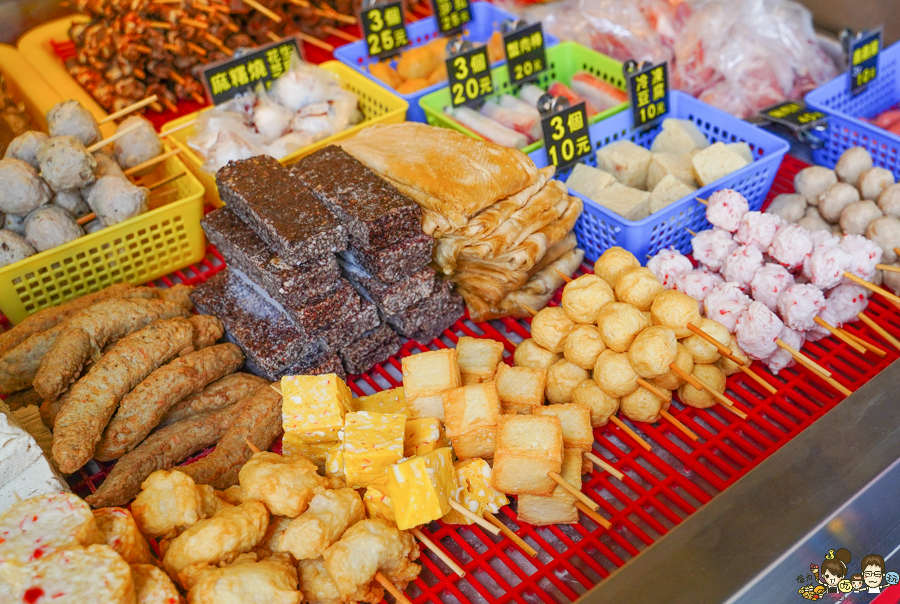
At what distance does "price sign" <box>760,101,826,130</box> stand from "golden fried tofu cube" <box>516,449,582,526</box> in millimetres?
2785

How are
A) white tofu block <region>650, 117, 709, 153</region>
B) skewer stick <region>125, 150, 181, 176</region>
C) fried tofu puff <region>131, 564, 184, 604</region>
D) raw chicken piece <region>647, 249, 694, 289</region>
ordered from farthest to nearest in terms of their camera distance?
white tofu block <region>650, 117, 709, 153</region>, skewer stick <region>125, 150, 181, 176</region>, raw chicken piece <region>647, 249, 694, 289</region>, fried tofu puff <region>131, 564, 184, 604</region>

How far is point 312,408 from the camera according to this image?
→ 8.55 ft

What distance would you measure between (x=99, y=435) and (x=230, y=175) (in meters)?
1.14

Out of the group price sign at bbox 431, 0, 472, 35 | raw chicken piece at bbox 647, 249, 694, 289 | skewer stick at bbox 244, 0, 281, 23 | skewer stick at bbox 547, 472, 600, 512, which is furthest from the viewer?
price sign at bbox 431, 0, 472, 35

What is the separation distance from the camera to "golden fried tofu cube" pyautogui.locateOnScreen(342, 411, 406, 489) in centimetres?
245

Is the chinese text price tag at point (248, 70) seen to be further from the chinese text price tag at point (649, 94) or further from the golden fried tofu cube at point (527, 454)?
the golden fried tofu cube at point (527, 454)

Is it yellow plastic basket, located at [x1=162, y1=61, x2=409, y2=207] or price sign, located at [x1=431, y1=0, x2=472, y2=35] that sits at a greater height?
price sign, located at [x1=431, y1=0, x2=472, y2=35]

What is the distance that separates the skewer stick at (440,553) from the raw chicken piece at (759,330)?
1506 mm

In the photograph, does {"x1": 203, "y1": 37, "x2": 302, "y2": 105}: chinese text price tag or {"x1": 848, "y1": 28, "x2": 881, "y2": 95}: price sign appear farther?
{"x1": 848, "y1": 28, "x2": 881, "y2": 95}: price sign

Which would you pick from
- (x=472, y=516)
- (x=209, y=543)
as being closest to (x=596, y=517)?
(x=472, y=516)

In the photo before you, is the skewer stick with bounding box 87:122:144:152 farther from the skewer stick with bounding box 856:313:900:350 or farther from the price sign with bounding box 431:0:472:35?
the skewer stick with bounding box 856:313:900:350

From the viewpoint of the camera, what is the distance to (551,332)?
2.97 metres

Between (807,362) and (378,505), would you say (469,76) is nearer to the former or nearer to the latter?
(807,362)

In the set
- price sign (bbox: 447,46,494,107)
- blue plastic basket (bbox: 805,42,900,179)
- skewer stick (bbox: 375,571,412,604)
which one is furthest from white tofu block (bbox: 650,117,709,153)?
skewer stick (bbox: 375,571,412,604)
